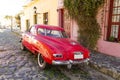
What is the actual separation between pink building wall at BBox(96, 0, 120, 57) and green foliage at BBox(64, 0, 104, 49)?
0.78ft

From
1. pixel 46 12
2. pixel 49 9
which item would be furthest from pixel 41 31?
pixel 46 12

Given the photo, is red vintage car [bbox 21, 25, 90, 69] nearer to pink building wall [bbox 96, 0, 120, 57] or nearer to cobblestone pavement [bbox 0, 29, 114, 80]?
cobblestone pavement [bbox 0, 29, 114, 80]

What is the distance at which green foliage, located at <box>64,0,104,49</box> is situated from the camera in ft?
28.4

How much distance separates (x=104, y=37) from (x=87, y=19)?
1.33m

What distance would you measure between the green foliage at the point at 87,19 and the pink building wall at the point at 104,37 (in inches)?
9.4

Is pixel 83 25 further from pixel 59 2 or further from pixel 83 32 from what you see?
pixel 59 2

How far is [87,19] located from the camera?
896 centimetres

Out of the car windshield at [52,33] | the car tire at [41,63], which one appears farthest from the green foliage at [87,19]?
the car tire at [41,63]

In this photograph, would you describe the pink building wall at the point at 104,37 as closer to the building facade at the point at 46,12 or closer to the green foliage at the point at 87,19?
the green foliage at the point at 87,19

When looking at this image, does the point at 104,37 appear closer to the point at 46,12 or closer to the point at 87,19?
the point at 87,19

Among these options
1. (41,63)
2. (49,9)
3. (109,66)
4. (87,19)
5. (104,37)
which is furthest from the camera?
(49,9)

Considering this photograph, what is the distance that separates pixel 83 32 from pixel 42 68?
13.2ft

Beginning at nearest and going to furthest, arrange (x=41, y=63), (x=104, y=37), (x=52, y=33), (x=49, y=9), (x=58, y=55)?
(x=58, y=55)
(x=41, y=63)
(x=52, y=33)
(x=104, y=37)
(x=49, y=9)

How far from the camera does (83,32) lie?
939 centimetres
